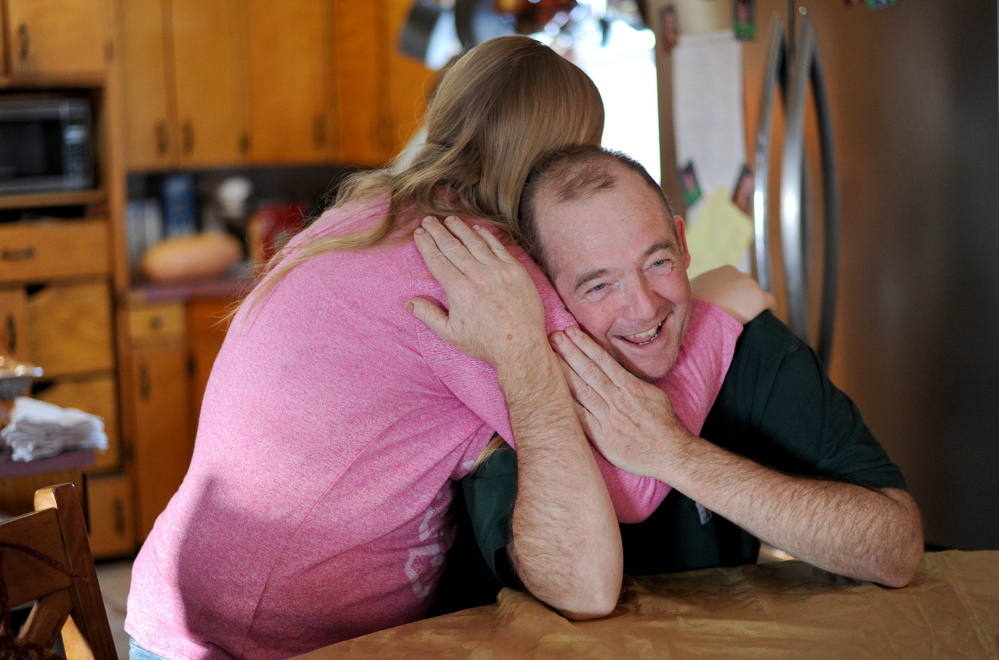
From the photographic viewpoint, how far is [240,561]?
Result: 1.24 metres

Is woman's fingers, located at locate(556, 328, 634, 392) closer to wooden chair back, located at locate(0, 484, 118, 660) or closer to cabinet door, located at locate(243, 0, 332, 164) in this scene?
wooden chair back, located at locate(0, 484, 118, 660)

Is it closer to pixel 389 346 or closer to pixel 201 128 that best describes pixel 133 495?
pixel 201 128

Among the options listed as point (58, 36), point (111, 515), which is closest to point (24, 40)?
point (58, 36)

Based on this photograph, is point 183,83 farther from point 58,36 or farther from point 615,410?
point 615,410

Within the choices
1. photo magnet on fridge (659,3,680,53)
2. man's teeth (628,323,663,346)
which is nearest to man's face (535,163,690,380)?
man's teeth (628,323,663,346)

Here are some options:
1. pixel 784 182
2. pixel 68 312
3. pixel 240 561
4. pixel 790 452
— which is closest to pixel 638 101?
pixel 784 182

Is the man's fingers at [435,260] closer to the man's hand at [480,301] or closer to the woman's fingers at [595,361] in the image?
the man's hand at [480,301]

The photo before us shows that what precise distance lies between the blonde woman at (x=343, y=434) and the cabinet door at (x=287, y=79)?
120 inches

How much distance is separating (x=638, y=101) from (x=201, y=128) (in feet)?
5.88

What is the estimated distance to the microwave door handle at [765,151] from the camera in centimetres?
236

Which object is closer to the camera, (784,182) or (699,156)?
(784,182)

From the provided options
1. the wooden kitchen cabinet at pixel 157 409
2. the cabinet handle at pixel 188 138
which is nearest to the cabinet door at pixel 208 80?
the cabinet handle at pixel 188 138

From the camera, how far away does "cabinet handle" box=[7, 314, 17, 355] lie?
3.51 m

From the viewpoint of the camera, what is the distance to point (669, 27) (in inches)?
103
